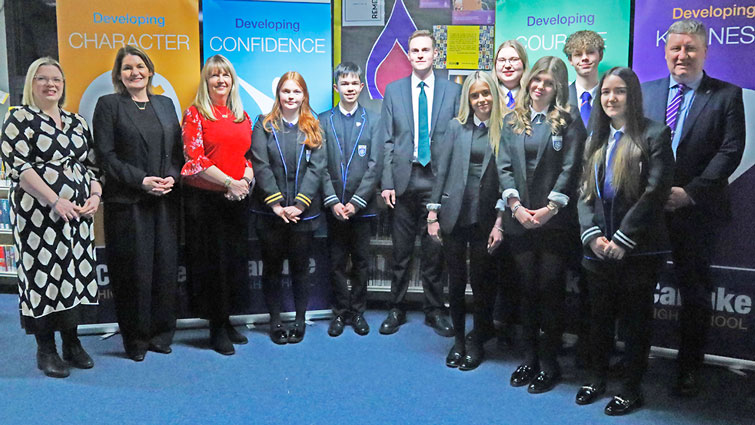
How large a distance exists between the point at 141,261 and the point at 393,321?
158 centimetres

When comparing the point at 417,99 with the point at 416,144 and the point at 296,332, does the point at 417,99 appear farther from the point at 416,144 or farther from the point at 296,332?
the point at 296,332

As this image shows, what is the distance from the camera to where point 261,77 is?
4.12 metres

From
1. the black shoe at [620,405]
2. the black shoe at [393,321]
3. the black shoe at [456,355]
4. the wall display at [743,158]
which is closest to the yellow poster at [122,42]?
the black shoe at [393,321]

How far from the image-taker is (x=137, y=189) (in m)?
3.48

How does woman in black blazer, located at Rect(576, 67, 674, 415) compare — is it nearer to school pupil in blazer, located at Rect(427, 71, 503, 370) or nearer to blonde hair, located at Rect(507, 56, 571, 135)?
blonde hair, located at Rect(507, 56, 571, 135)

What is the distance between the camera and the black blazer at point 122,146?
339 centimetres

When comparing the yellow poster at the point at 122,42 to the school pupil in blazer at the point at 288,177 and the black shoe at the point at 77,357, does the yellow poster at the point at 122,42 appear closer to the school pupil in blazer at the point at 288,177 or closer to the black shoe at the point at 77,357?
the school pupil in blazer at the point at 288,177

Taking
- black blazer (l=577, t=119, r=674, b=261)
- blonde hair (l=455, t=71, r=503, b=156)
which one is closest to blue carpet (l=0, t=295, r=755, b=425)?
black blazer (l=577, t=119, r=674, b=261)

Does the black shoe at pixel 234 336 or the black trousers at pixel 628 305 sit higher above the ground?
the black trousers at pixel 628 305

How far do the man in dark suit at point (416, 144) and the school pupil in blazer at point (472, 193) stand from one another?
593mm

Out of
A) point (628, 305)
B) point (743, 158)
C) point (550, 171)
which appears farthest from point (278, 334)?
point (743, 158)

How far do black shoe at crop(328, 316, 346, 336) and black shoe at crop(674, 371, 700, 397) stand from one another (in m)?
1.91

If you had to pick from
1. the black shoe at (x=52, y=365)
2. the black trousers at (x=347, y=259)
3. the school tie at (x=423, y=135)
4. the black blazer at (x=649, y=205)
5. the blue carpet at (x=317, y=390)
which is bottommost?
the blue carpet at (x=317, y=390)

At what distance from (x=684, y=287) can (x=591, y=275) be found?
1.98 feet
